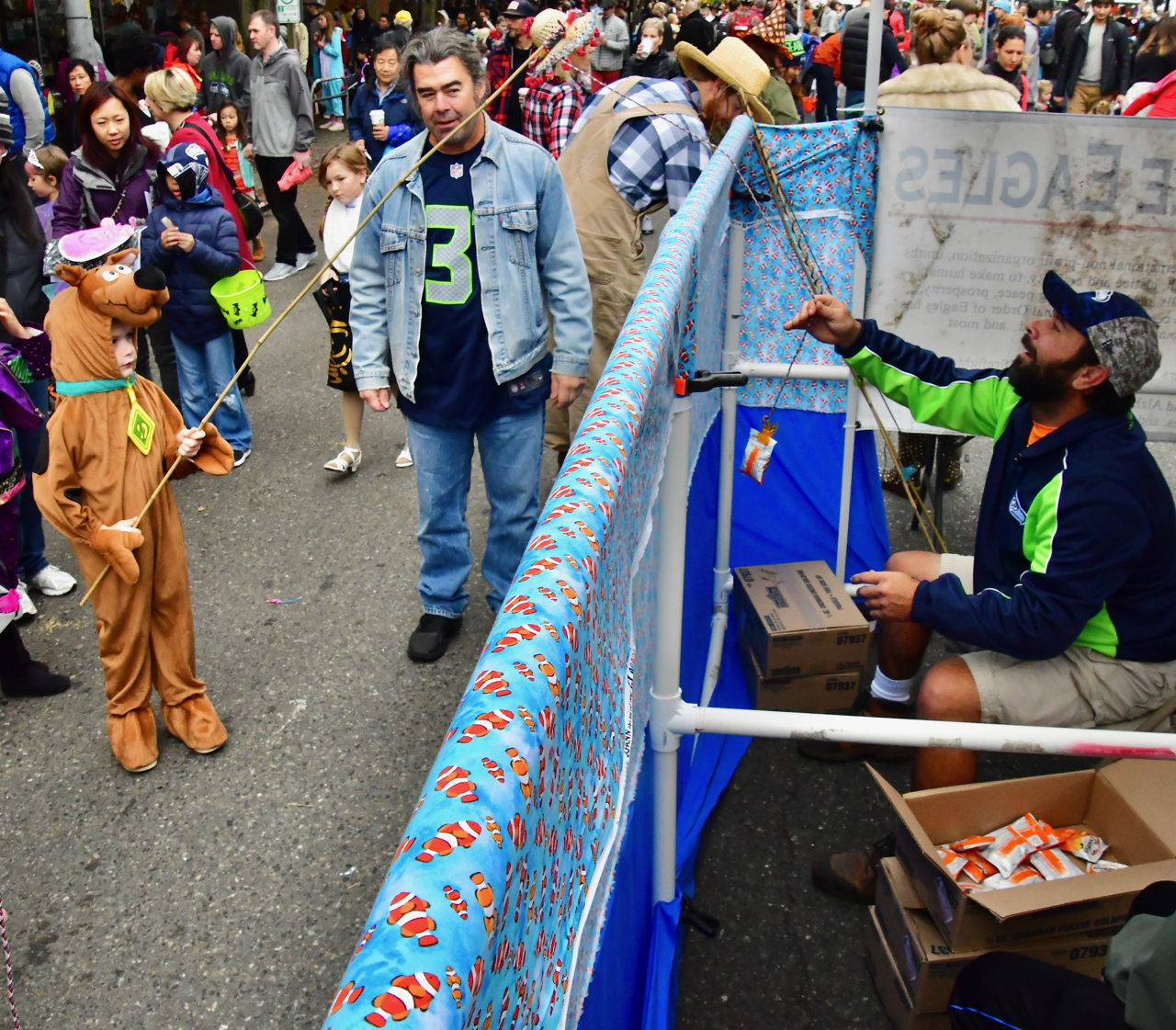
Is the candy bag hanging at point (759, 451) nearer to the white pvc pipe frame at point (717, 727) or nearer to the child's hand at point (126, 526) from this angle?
the white pvc pipe frame at point (717, 727)

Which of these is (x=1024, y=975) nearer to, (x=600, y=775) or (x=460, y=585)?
(x=600, y=775)

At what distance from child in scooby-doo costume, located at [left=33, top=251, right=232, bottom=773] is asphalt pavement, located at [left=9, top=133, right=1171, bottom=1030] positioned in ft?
1.15

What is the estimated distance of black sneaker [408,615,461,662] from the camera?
13.1 ft

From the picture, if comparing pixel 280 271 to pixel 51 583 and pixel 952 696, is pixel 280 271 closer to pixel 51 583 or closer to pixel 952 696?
pixel 51 583

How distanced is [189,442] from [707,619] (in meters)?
1.70

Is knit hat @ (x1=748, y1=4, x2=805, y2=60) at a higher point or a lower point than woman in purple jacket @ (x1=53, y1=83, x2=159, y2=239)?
higher

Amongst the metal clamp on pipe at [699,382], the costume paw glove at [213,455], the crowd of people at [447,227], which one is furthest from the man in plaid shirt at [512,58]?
the metal clamp on pipe at [699,382]

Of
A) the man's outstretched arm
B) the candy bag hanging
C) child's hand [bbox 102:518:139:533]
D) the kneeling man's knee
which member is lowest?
the kneeling man's knee

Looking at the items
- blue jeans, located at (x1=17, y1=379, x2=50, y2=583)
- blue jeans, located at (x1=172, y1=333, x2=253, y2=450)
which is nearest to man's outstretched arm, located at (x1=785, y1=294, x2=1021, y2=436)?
blue jeans, located at (x1=17, y1=379, x2=50, y2=583)

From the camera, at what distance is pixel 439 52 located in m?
3.28

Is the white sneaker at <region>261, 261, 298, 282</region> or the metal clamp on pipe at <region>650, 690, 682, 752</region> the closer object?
the metal clamp on pipe at <region>650, 690, 682, 752</region>

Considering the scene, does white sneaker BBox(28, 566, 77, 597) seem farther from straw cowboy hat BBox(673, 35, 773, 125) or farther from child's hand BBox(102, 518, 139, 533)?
straw cowboy hat BBox(673, 35, 773, 125)

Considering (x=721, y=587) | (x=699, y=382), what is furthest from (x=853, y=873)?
(x=699, y=382)

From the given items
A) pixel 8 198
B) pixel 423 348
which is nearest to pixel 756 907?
pixel 423 348
